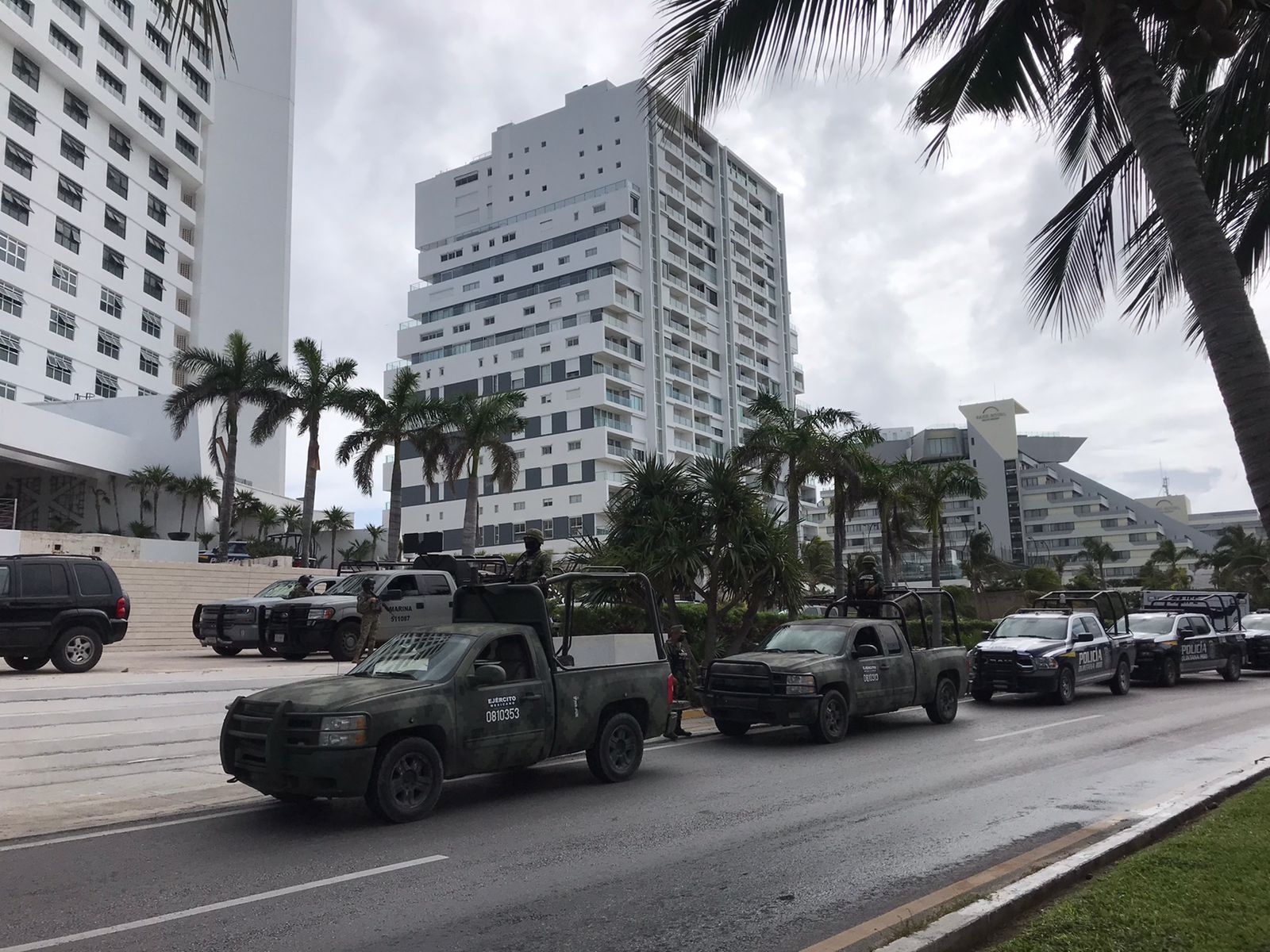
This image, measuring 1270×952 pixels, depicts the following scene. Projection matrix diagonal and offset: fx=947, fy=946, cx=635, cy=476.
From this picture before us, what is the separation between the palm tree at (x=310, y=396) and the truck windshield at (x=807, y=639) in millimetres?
30533

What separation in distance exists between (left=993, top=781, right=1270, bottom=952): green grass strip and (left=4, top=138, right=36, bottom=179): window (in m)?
60.8

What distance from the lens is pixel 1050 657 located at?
17.5 metres

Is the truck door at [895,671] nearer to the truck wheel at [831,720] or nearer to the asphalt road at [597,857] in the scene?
the truck wheel at [831,720]

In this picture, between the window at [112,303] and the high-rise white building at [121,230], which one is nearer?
the high-rise white building at [121,230]

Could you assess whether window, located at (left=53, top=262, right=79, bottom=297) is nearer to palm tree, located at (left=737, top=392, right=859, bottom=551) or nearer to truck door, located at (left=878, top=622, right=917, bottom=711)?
palm tree, located at (left=737, top=392, right=859, bottom=551)

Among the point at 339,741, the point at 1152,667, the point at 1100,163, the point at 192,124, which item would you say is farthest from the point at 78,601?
the point at 192,124

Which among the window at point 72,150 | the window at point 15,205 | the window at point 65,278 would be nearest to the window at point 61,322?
the window at point 65,278

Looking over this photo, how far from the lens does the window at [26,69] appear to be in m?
52.6

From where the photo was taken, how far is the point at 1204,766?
1073 cm

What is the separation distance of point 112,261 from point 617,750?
200 feet

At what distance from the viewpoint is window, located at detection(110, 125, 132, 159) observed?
6059 cm

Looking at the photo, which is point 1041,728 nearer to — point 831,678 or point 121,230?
point 831,678

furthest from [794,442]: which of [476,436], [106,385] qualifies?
[106,385]

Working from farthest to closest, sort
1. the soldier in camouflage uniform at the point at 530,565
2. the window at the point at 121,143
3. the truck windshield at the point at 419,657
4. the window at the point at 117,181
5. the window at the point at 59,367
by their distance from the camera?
the window at the point at 121,143 < the window at the point at 117,181 < the window at the point at 59,367 < the soldier in camouflage uniform at the point at 530,565 < the truck windshield at the point at 419,657
